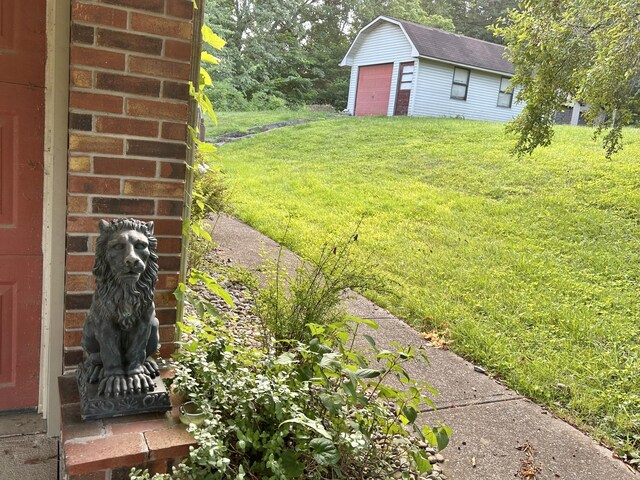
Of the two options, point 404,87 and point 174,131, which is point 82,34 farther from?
point 404,87

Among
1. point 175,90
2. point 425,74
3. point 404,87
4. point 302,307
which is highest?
point 425,74

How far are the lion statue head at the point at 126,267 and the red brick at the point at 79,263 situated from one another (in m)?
0.36

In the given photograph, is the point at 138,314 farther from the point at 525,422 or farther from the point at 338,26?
the point at 338,26

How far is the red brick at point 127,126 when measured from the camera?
7.09ft

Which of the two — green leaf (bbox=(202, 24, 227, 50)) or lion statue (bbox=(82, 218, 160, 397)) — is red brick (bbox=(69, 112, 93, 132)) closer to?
lion statue (bbox=(82, 218, 160, 397))

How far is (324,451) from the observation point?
189 centimetres

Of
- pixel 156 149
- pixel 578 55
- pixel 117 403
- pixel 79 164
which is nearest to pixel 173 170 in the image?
pixel 156 149

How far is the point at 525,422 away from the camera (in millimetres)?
3076

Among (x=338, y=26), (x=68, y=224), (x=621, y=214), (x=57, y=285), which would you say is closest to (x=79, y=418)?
(x=57, y=285)

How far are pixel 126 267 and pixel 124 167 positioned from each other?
2.09 ft

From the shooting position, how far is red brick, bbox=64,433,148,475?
170cm

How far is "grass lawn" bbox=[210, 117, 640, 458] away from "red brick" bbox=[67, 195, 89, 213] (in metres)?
2.20

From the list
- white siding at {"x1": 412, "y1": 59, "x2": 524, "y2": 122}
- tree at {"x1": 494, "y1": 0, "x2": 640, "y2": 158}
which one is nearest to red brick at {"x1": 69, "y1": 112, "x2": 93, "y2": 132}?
tree at {"x1": 494, "y1": 0, "x2": 640, "y2": 158}

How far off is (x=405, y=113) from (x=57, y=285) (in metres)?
18.8
